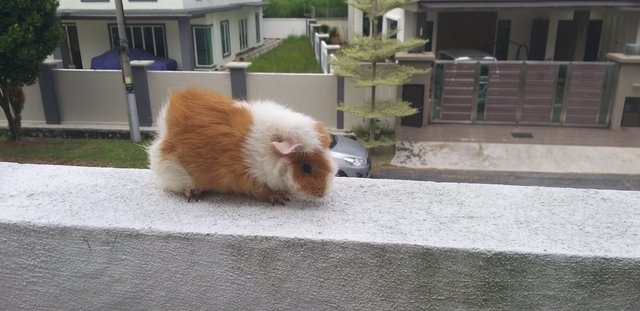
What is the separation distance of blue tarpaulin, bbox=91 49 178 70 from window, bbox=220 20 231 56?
11.2 feet

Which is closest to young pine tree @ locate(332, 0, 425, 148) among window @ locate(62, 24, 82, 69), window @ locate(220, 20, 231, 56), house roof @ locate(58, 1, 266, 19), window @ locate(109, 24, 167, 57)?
house roof @ locate(58, 1, 266, 19)

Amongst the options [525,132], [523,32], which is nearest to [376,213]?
[525,132]

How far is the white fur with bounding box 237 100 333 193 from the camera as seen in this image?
6.47 feet

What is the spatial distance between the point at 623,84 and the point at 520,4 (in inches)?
129

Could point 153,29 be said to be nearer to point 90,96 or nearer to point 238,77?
point 90,96

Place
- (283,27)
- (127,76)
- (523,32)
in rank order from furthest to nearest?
(283,27) < (523,32) < (127,76)

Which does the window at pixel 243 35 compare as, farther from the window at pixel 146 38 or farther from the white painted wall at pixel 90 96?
the white painted wall at pixel 90 96

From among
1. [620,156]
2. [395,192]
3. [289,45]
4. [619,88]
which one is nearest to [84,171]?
[395,192]

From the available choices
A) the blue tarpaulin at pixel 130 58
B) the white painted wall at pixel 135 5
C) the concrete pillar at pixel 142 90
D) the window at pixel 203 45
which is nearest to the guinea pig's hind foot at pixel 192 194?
the concrete pillar at pixel 142 90

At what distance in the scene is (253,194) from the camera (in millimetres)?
2016

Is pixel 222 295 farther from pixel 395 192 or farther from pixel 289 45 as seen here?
pixel 289 45

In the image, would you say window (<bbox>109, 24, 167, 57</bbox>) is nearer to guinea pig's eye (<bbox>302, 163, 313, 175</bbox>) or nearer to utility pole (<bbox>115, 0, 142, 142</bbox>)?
utility pole (<bbox>115, 0, 142, 142</bbox>)

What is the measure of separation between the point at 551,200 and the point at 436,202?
0.46 m

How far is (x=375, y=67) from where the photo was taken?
35.1ft
